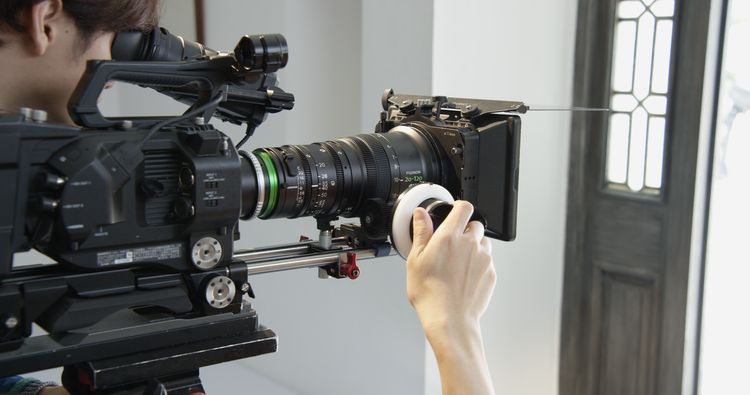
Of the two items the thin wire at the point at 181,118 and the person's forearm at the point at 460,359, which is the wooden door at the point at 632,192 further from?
the thin wire at the point at 181,118

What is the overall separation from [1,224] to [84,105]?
0.15 m

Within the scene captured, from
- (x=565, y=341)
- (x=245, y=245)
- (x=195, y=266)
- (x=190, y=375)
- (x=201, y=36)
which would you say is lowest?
(x=565, y=341)

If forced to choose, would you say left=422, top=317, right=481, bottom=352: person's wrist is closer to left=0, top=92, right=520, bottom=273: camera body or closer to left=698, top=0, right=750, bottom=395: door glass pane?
left=0, top=92, right=520, bottom=273: camera body

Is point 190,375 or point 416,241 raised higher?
point 416,241

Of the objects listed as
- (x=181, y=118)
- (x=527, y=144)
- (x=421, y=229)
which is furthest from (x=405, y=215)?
(x=527, y=144)

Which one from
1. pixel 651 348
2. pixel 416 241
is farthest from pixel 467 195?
pixel 651 348

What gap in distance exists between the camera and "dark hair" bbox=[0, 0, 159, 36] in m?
0.83

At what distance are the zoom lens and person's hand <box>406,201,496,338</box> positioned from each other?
0.74ft

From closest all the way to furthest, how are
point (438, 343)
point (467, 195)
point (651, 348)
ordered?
1. point (438, 343)
2. point (467, 195)
3. point (651, 348)

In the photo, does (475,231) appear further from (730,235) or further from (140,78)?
(730,235)

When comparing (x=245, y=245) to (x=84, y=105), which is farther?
(x=245, y=245)

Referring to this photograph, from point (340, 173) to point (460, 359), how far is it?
1.24 ft

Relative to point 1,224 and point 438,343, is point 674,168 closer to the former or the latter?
point 438,343

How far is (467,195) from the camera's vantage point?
1204 mm
